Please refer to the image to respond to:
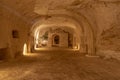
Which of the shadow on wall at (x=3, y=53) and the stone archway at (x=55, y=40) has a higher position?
the stone archway at (x=55, y=40)

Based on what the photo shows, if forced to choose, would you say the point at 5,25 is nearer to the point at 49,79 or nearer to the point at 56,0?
the point at 56,0

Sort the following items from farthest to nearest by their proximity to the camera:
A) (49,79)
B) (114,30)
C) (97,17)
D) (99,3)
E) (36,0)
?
(97,17) < (114,30) < (99,3) < (36,0) < (49,79)

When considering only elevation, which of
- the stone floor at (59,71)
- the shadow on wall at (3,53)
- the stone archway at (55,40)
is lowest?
the stone floor at (59,71)

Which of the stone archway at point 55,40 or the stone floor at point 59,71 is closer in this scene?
the stone floor at point 59,71

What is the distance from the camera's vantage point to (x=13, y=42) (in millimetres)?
8836

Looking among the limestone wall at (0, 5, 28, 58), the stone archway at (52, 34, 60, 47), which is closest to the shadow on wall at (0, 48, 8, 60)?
the limestone wall at (0, 5, 28, 58)

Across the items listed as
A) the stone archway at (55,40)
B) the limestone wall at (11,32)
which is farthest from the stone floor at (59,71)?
the stone archway at (55,40)

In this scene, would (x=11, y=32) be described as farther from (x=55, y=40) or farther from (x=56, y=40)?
(x=56, y=40)

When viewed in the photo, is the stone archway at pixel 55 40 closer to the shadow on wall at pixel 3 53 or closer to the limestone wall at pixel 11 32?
the limestone wall at pixel 11 32

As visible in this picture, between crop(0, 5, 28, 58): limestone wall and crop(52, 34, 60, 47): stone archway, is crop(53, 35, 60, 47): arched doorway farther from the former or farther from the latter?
crop(0, 5, 28, 58): limestone wall

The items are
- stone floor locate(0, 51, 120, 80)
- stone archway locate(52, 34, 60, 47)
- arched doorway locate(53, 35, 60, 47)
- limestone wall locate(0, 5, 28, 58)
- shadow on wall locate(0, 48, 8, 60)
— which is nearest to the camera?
stone floor locate(0, 51, 120, 80)

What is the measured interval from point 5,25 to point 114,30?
18.6ft

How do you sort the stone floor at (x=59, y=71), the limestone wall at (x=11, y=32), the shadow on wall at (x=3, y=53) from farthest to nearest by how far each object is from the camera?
1. the shadow on wall at (x=3, y=53)
2. the limestone wall at (x=11, y=32)
3. the stone floor at (x=59, y=71)

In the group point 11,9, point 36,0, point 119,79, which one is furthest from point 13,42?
point 119,79
